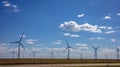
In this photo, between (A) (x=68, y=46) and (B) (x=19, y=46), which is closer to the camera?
(B) (x=19, y=46)

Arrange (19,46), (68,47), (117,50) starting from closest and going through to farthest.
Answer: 1. (19,46)
2. (68,47)
3. (117,50)

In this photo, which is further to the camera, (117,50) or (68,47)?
(117,50)

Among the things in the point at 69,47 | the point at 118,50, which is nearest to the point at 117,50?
the point at 118,50

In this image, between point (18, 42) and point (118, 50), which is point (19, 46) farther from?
point (118, 50)

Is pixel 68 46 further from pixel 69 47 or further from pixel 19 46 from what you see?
pixel 19 46

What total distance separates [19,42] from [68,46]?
35.5 m

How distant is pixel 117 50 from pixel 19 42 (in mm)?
72840

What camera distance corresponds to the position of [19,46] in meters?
98.9

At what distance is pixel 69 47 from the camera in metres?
132

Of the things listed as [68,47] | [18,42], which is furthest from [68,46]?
[18,42]

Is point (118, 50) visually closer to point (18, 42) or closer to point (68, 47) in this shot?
point (68, 47)

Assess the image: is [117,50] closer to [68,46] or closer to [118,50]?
[118,50]

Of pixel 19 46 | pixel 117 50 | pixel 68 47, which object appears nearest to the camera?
pixel 19 46

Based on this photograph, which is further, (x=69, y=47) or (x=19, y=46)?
(x=69, y=47)
